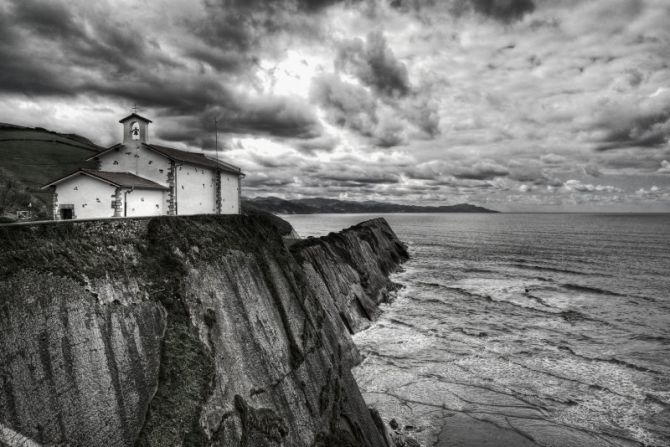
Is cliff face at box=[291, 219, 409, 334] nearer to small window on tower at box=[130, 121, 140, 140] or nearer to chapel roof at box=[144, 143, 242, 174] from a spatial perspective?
chapel roof at box=[144, 143, 242, 174]

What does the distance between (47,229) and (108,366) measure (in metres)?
3.71

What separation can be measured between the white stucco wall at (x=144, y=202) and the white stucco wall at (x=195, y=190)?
3.77ft

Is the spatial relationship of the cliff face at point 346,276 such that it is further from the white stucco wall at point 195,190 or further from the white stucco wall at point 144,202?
the white stucco wall at point 144,202

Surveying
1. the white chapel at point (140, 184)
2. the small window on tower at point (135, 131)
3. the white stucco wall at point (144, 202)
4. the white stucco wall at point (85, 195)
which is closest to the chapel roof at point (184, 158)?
the white chapel at point (140, 184)

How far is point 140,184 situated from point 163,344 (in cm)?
1532

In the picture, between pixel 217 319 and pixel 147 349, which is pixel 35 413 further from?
pixel 217 319

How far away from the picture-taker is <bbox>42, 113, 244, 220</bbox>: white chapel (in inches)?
805

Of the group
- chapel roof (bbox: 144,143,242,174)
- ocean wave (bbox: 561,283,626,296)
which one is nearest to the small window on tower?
chapel roof (bbox: 144,143,242,174)

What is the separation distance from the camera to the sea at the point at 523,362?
17.2m

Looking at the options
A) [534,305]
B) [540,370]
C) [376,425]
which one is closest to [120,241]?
[376,425]

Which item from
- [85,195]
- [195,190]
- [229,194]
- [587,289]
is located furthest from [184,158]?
[587,289]

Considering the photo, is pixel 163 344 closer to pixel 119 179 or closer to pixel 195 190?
pixel 119 179

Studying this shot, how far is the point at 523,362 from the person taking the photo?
24.2 metres

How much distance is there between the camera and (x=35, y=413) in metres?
6.92
